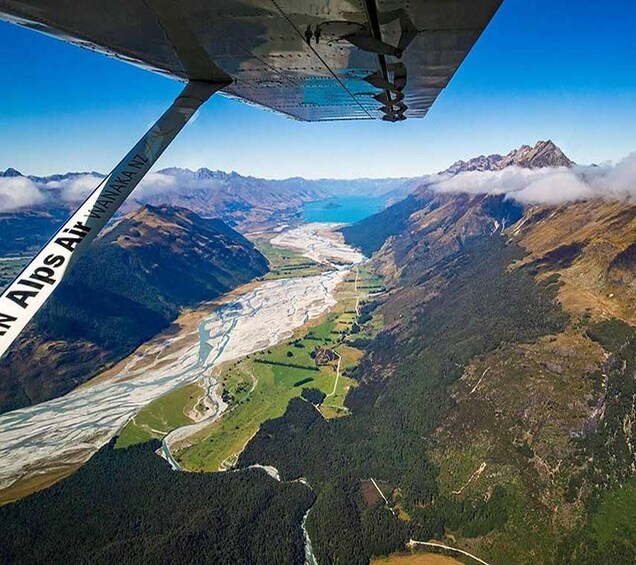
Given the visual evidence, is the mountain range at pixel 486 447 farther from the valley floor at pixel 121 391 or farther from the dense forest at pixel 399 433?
the valley floor at pixel 121 391

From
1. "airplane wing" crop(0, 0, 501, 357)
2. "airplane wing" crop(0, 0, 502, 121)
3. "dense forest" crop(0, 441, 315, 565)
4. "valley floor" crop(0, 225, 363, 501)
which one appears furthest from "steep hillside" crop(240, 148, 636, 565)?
"airplane wing" crop(0, 0, 502, 121)

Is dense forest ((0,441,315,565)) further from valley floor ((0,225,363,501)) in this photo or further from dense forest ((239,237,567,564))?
valley floor ((0,225,363,501))

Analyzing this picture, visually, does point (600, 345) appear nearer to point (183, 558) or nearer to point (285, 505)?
Answer: point (285, 505)

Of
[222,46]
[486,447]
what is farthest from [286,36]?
[486,447]

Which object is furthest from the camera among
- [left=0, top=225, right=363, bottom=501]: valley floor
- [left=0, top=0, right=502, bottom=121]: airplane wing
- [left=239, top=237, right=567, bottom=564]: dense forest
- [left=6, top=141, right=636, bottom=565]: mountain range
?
[left=0, top=225, right=363, bottom=501]: valley floor

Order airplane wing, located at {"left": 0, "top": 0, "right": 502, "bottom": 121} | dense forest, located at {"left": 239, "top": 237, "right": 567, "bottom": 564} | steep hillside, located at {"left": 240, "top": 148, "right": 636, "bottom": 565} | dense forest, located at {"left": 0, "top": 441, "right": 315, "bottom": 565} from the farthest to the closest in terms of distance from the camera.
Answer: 1. dense forest, located at {"left": 239, "top": 237, "right": 567, "bottom": 564}
2. steep hillside, located at {"left": 240, "top": 148, "right": 636, "bottom": 565}
3. dense forest, located at {"left": 0, "top": 441, "right": 315, "bottom": 565}
4. airplane wing, located at {"left": 0, "top": 0, "right": 502, "bottom": 121}

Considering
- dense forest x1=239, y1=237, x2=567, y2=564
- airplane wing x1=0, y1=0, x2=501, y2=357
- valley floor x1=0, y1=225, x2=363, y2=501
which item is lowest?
valley floor x1=0, y1=225, x2=363, y2=501

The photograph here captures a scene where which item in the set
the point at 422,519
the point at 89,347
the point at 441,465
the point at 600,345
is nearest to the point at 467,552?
the point at 422,519
